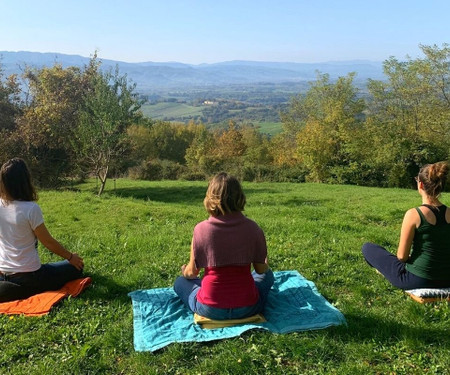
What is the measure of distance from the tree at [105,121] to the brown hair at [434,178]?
17078 mm

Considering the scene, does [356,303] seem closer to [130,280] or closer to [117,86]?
[130,280]

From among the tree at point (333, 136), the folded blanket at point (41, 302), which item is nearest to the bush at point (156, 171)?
the tree at point (333, 136)

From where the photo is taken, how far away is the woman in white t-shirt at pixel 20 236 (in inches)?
195

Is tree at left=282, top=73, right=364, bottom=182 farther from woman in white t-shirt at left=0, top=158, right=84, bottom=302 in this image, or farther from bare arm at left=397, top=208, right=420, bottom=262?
woman in white t-shirt at left=0, top=158, right=84, bottom=302

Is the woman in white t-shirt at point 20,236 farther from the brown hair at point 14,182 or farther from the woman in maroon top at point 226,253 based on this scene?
the woman in maroon top at point 226,253

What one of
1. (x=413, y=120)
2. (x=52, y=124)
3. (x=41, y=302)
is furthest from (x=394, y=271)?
(x=413, y=120)

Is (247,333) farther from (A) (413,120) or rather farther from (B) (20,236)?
(A) (413,120)

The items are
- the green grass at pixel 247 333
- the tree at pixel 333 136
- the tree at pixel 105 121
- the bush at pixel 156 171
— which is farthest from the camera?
the tree at pixel 333 136

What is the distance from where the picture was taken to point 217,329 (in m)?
4.23

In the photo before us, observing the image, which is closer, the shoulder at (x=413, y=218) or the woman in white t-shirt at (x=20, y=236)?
the shoulder at (x=413, y=218)

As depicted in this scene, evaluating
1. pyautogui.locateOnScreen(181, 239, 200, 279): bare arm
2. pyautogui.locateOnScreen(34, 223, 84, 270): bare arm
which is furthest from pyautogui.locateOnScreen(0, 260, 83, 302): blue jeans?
pyautogui.locateOnScreen(181, 239, 200, 279): bare arm

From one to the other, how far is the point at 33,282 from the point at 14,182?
1386 millimetres

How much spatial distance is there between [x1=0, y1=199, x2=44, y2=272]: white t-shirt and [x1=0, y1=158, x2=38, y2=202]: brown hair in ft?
0.31

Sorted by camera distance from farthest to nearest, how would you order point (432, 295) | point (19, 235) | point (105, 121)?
point (105, 121)
point (19, 235)
point (432, 295)
